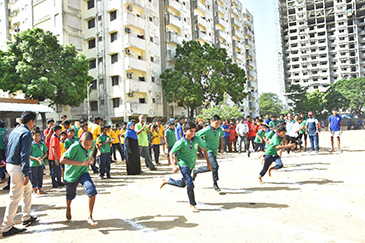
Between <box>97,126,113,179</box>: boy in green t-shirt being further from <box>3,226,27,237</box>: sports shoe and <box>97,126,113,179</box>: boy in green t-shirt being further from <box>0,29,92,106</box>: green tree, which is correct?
<box>0,29,92,106</box>: green tree

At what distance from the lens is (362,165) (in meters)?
9.55

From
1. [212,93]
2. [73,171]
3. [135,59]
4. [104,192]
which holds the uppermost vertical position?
[135,59]

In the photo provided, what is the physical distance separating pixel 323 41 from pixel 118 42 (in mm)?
74917

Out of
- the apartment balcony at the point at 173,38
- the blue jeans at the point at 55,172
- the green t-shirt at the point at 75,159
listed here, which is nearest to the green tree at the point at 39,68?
the apartment balcony at the point at 173,38

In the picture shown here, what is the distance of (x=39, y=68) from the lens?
998 inches

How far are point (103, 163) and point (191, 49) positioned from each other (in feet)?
96.6

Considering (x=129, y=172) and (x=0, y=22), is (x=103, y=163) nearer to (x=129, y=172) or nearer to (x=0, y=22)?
(x=129, y=172)

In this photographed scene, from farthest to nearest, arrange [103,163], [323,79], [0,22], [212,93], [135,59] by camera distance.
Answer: [323,79] → [0,22] → [212,93] → [135,59] → [103,163]

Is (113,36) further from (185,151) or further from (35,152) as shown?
(185,151)

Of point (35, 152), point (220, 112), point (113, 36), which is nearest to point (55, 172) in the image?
point (35, 152)

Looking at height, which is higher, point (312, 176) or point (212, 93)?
point (212, 93)

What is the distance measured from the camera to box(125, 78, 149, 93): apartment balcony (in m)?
32.0

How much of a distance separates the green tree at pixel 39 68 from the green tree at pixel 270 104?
64.7 m

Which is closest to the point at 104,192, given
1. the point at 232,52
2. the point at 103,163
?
the point at 103,163
